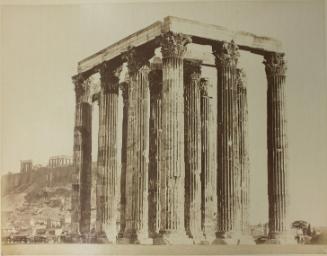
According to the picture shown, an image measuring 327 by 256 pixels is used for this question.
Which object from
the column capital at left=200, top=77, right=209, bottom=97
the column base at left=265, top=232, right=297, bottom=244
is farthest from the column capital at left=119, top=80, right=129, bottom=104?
the column base at left=265, top=232, right=297, bottom=244

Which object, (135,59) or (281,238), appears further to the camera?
(135,59)

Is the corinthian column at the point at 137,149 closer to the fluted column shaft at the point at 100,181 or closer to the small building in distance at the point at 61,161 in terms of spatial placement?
the fluted column shaft at the point at 100,181

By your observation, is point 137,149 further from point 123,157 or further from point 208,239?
point 208,239

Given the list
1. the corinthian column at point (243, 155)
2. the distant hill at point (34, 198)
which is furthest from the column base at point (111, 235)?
the corinthian column at point (243, 155)

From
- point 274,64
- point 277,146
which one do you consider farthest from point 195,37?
point 277,146

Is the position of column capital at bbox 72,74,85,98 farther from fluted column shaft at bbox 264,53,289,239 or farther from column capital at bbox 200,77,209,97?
fluted column shaft at bbox 264,53,289,239

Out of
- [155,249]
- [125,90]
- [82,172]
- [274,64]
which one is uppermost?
[274,64]
